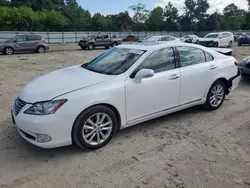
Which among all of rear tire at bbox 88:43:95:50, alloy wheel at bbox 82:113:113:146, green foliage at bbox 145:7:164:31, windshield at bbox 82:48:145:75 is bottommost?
alloy wheel at bbox 82:113:113:146

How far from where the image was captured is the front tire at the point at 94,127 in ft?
9.85

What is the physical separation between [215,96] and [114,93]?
249cm

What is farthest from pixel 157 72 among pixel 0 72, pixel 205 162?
pixel 0 72

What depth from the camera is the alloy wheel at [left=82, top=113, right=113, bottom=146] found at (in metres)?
3.10

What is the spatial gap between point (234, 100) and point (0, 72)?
8.90m

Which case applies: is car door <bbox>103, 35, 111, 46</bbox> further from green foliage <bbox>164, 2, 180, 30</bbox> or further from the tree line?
green foliage <bbox>164, 2, 180, 30</bbox>

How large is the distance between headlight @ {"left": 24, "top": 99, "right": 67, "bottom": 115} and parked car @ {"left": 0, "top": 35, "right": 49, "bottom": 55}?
52.6 ft

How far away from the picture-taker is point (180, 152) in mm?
3150

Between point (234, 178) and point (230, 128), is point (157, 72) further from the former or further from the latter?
point (234, 178)

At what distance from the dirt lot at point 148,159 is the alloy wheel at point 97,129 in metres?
0.17

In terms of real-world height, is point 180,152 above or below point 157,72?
below

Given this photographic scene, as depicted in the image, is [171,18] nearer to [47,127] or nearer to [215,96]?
[215,96]

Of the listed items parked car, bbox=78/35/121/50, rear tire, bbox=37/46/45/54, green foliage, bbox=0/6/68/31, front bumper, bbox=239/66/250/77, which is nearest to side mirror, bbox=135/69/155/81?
front bumper, bbox=239/66/250/77

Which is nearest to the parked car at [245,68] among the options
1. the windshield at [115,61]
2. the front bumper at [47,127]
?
the windshield at [115,61]
